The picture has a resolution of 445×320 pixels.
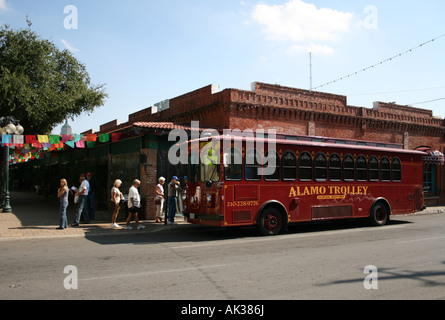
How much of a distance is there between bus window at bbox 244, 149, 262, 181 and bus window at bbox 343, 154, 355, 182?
3.98 meters

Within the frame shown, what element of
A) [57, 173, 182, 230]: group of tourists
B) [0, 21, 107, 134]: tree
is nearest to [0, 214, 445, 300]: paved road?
[57, 173, 182, 230]: group of tourists

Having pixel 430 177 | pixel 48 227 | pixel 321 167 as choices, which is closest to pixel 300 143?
pixel 321 167

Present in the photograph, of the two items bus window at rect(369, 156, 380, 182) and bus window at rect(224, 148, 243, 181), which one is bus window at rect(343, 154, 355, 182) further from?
bus window at rect(224, 148, 243, 181)

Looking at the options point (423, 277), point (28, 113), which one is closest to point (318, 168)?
point (423, 277)

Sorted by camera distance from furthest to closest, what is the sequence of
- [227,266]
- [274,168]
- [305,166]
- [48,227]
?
[48,227] → [305,166] → [274,168] → [227,266]

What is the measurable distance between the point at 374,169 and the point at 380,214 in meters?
1.88

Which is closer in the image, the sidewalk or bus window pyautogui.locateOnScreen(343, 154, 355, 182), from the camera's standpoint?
the sidewalk

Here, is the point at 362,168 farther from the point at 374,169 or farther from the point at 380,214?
the point at 380,214

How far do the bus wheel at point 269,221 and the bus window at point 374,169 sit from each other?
470 centimetres

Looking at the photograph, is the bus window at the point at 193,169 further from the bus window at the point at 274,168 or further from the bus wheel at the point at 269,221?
the bus wheel at the point at 269,221

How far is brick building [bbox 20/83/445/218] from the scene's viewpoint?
52.7 ft

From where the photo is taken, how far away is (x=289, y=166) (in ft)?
41.5

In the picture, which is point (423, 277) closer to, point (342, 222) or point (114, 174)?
point (342, 222)
